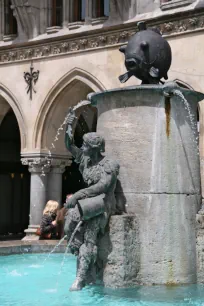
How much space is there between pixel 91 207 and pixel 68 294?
69 centimetres

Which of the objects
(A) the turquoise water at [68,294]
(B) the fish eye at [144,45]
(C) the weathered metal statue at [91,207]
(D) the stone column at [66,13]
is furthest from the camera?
(D) the stone column at [66,13]

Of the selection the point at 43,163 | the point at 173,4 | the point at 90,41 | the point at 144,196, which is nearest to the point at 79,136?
the point at 43,163

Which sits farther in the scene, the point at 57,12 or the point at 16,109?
the point at 16,109

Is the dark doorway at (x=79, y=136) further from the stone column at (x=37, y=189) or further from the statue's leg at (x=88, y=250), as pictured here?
the statue's leg at (x=88, y=250)

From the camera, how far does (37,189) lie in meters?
15.0

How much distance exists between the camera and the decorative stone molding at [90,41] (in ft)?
41.2

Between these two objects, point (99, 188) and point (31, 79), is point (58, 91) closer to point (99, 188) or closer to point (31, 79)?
point (31, 79)

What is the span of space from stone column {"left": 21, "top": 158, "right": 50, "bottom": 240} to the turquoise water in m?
8.53

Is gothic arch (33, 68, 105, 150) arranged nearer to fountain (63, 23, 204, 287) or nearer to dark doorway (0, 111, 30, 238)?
dark doorway (0, 111, 30, 238)

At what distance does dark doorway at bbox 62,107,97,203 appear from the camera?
707 inches

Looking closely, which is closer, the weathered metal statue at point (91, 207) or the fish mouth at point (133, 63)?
the weathered metal statue at point (91, 207)

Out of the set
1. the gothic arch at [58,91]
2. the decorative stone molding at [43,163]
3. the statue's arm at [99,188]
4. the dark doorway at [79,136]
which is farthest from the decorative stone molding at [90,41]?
the statue's arm at [99,188]

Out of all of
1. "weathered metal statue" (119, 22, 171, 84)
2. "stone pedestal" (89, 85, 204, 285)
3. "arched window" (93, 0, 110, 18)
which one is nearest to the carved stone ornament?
"arched window" (93, 0, 110, 18)

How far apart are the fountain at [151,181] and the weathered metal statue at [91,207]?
10 cm
